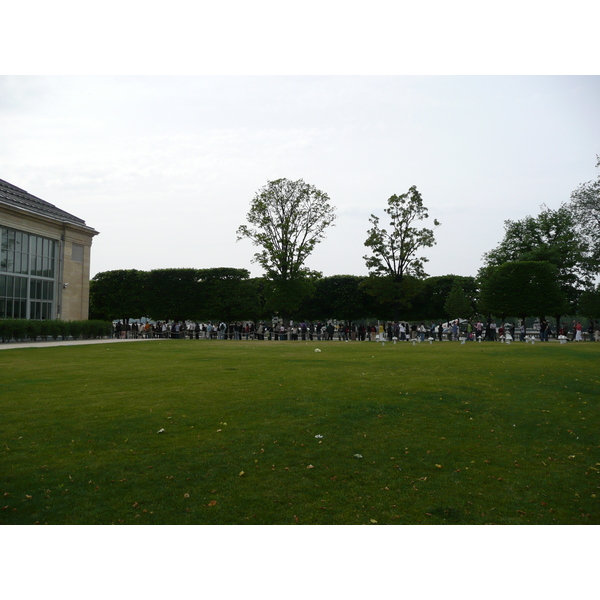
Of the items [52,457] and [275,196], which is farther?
[275,196]

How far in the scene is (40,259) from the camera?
41750 mm

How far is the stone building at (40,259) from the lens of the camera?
38.4 m

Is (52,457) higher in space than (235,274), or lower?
lower

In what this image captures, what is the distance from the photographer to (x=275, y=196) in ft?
165

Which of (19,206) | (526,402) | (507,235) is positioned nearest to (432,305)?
(507,235)

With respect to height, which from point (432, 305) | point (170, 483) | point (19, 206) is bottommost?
point (170, 483)

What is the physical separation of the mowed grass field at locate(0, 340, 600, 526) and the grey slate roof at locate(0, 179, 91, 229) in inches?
1289

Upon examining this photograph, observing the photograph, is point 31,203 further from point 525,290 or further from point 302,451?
point 525,290

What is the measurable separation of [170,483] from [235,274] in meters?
51.2

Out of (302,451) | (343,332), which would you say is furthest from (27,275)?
(302,451)

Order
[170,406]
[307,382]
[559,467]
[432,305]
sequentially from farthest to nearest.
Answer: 1. [432,305]
2. [307,382]
3. [170,406]
4. [559,467]

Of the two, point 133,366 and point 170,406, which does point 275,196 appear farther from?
point 170,406

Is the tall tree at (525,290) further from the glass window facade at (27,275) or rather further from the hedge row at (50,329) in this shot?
the glass window facade at (27,275)

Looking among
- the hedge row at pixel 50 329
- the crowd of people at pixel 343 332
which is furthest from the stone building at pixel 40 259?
the crowd of people at pixel 343 332
